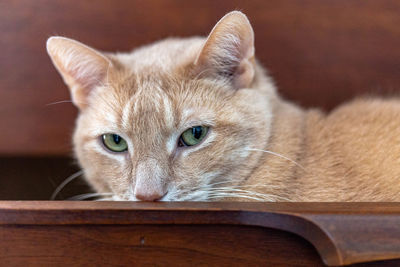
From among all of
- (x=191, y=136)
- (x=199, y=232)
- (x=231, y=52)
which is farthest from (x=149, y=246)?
(x=231, y=52)

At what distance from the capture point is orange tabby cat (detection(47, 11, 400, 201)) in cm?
125

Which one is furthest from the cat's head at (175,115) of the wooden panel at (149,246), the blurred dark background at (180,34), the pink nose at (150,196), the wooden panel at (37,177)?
the blurred dark background at (180,34)

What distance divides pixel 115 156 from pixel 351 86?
1163mm

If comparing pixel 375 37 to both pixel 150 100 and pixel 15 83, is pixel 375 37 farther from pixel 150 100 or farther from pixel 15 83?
pixel 15 83

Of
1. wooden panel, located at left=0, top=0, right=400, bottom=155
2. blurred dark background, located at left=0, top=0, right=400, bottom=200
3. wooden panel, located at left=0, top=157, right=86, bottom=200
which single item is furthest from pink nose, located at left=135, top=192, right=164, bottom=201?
wooden panel, located at left=0, top=0, right=400, bottom=155

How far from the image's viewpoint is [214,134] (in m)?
1.29

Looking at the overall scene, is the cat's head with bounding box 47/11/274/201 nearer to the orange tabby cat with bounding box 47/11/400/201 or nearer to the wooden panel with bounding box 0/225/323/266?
the orange tabby cat with bounding box 47/11/400/201

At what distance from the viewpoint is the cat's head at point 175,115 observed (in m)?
1.24

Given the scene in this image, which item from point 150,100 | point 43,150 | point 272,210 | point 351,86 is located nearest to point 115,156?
point 150,100

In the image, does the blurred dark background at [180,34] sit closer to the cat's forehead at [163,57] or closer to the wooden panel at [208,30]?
the wooden panel at [208,30]

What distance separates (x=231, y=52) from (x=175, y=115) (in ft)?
0.83

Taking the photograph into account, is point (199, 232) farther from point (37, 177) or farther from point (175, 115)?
point (37, 177)

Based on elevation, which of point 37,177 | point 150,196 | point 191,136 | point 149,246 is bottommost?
point 149,246

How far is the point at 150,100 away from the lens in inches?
50.3
